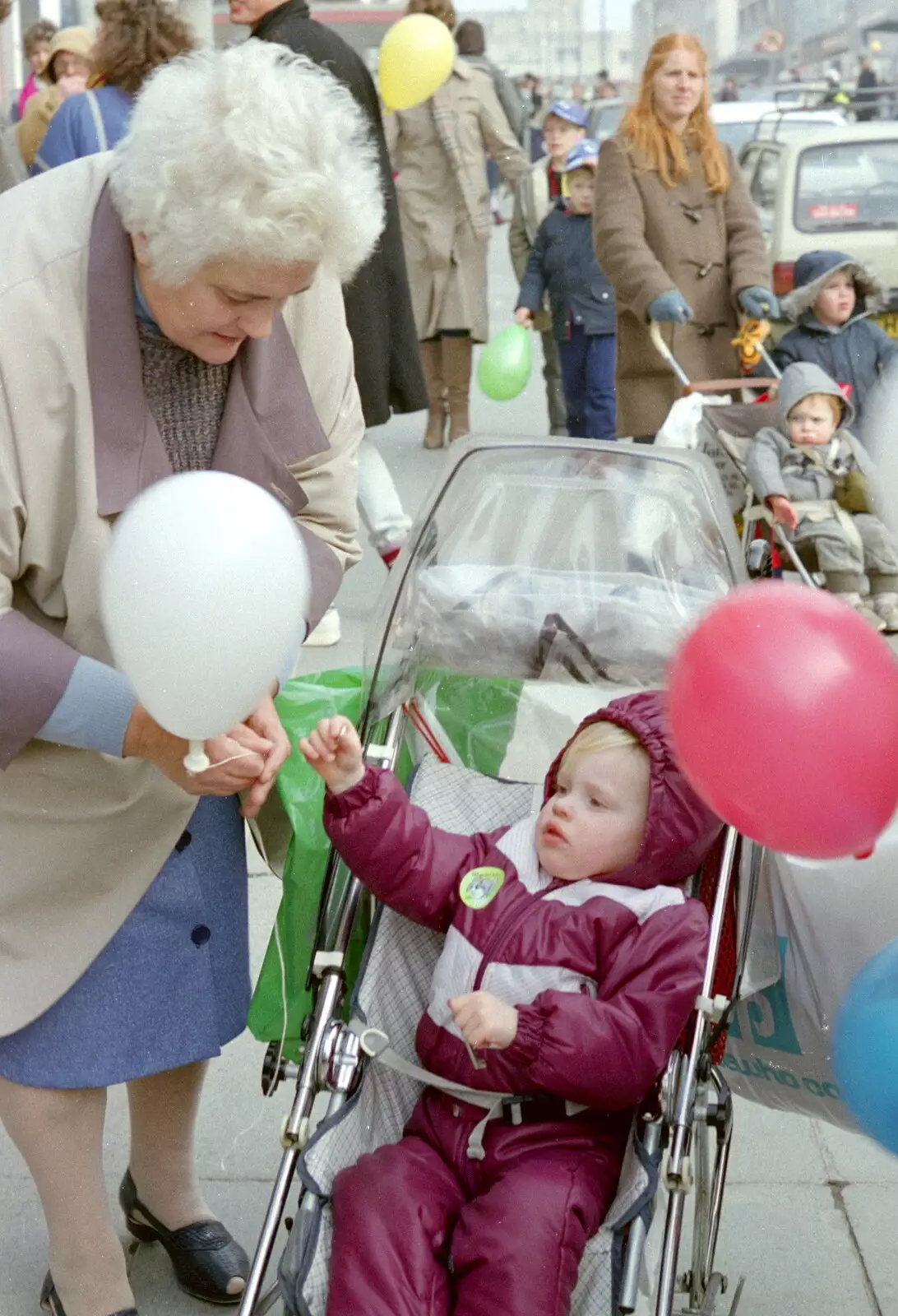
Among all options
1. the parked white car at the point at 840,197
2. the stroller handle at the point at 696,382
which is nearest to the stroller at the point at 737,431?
the stroller handle at the point at 696,382

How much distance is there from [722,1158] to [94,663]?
1.12 m

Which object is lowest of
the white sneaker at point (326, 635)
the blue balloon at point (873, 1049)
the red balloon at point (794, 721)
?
the white sneaker at point (326, 635)

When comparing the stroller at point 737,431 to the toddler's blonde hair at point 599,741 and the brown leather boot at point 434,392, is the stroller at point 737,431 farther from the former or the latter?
the toddler's blonde hair at point 599,741

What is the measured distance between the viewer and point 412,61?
732 centimetres

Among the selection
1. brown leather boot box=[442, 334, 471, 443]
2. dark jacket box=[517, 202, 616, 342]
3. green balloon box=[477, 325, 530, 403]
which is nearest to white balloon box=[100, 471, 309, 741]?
dark jacket box=[517, 202, 616, 342]

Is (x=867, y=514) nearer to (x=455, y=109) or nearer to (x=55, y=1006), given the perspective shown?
(x=455, y=109)

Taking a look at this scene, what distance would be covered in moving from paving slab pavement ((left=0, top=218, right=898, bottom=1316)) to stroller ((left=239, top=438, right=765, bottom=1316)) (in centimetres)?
11

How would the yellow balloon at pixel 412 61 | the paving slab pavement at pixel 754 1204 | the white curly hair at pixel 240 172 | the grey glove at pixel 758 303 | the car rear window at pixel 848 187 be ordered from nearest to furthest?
the white curly hair at pixel 240 172 → the paving slab pavement at pixel 754 1204 → the grey glove at pixel 758 303 → the yellow balloon at pixel 412 61 → the car rear window at pixel 848 187

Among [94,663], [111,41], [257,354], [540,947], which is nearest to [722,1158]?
[540,947]

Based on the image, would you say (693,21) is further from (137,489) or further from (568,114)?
Answer: (137,489)

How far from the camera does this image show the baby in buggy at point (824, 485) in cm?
592

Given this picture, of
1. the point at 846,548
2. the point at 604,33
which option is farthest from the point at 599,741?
the point at 604,33

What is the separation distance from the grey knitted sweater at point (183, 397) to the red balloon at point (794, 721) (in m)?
0.82

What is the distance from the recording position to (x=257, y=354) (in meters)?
2.36
